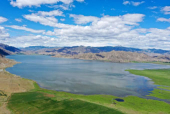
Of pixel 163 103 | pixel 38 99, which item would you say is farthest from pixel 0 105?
pixel 163 103

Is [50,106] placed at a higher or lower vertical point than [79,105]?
lower

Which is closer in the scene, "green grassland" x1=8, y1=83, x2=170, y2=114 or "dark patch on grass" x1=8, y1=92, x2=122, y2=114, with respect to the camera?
"dark patch on grass" x1=8, y1=92, x2=122, y2=114

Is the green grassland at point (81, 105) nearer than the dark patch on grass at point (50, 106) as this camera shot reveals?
No

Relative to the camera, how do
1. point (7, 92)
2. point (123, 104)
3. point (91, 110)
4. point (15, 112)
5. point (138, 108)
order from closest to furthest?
point (15, 112) → point (91, 110) → point (138, 108) → point (123, 104) → point (7, 92)

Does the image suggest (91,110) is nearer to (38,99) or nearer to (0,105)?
(38,99)

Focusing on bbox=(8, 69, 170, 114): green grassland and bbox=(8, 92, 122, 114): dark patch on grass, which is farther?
bbox=(8, 69, 170, 114): green grassland

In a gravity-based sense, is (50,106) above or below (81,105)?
below

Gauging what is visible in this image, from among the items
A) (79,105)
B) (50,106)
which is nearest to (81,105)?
(79,105)

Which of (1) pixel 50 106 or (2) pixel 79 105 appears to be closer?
(1) pixel 50 106

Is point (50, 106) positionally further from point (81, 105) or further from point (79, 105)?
point (81, 105)

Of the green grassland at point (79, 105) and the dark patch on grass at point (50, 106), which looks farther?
the green grassland at point (79, 105)

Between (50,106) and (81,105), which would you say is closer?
(50,106)
